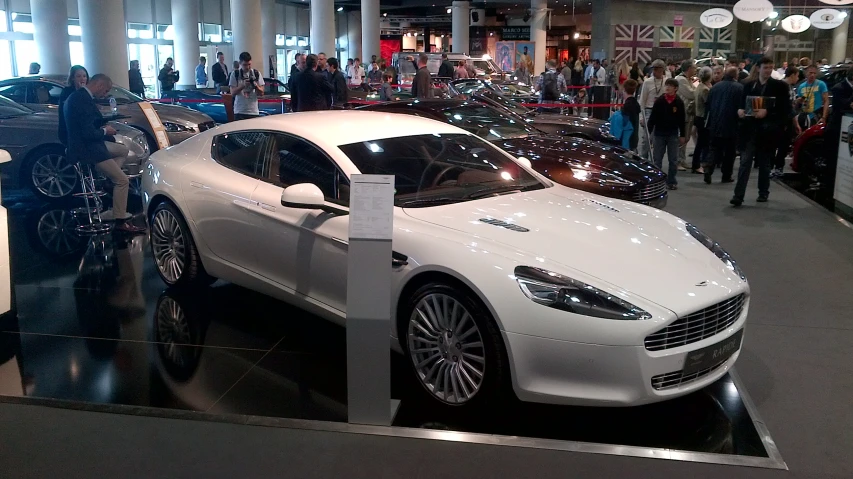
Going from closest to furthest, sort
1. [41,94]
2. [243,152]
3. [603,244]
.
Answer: [603,244] < [243,152] < [41,94]

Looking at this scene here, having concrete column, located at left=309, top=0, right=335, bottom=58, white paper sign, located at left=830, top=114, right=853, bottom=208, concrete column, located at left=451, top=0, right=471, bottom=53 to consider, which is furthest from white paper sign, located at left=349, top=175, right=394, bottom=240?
concrete column, located at left=451, top=0, right=471, bottom=53

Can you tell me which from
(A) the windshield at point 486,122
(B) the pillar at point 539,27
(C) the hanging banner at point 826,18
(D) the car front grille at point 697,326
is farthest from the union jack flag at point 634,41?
(D) the car front grille at point 697,326

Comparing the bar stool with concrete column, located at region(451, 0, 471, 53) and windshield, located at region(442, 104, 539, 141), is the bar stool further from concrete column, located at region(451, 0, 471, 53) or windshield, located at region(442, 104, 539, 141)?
concrete column, located at region(451, 0, 471, 53)

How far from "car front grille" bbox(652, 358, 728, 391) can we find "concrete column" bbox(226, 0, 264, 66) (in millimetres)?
21980

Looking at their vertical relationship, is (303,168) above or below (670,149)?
above

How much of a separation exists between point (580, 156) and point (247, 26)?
1832 centimetres

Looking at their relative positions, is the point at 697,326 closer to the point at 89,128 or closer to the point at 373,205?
the point at 373,205

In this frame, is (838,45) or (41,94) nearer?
(41,94)

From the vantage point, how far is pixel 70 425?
379 cm

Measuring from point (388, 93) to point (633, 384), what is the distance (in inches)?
538

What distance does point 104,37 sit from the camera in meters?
15.3

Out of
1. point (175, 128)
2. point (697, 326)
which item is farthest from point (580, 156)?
point (175, 128)

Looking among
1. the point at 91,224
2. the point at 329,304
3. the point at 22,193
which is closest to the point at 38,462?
the point at 329,304

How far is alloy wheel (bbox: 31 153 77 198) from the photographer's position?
9.47 m
